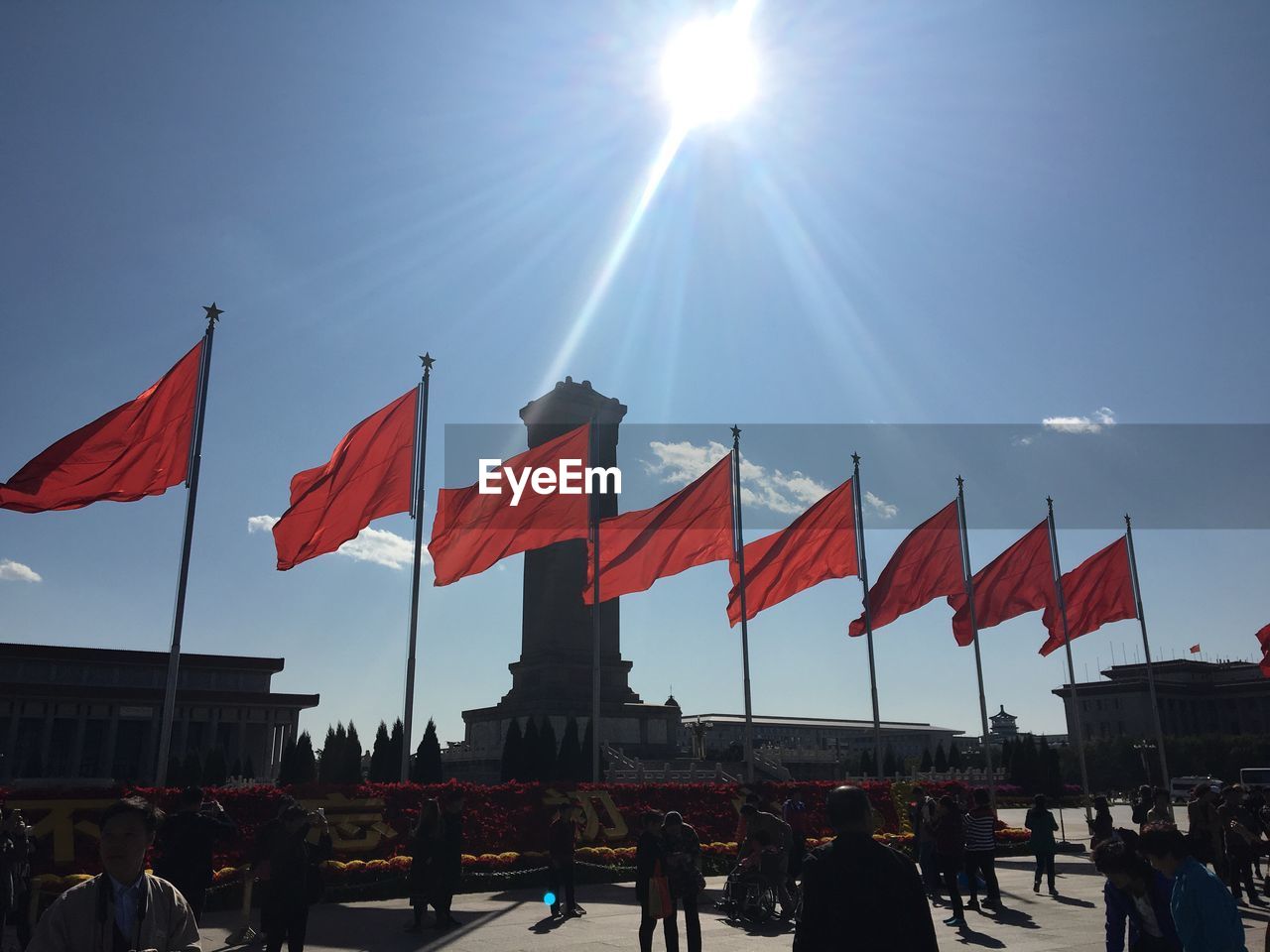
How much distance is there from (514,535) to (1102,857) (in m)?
17.9

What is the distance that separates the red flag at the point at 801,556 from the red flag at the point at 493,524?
20.1 feet

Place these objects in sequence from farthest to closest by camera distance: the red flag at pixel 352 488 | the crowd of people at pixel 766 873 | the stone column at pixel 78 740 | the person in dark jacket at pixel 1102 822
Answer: the stone column at pixel 78 740, the red flag at pixel 352 488, the person in dark jacket at pixel 1102 822, the crowd of people at pixel 766 873

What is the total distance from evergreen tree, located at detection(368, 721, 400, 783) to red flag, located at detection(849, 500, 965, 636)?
657 inches

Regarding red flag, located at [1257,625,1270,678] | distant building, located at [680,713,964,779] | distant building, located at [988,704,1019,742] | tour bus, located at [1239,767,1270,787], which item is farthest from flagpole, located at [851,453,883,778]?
distant building, located at [988,704,1019,742]

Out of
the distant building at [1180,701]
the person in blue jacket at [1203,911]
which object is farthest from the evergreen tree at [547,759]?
the distant building at [1180,701]

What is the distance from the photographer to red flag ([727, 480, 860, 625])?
91.4ft

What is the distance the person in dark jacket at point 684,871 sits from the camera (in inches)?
434

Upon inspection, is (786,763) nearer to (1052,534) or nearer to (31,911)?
(1052,534)

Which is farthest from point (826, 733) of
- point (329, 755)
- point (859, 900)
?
point (859, 900)

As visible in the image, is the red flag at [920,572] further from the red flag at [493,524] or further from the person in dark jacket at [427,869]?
the person in dark jacket at [427,869]

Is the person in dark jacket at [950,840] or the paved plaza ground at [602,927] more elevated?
the person in dark jacket at [950,840]

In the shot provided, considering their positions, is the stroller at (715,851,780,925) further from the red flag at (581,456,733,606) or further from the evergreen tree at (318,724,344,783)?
the evergreen tree at (318,724,344,783)

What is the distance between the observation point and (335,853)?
19.2 m

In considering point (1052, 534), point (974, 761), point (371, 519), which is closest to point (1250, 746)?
point (974, 761)
